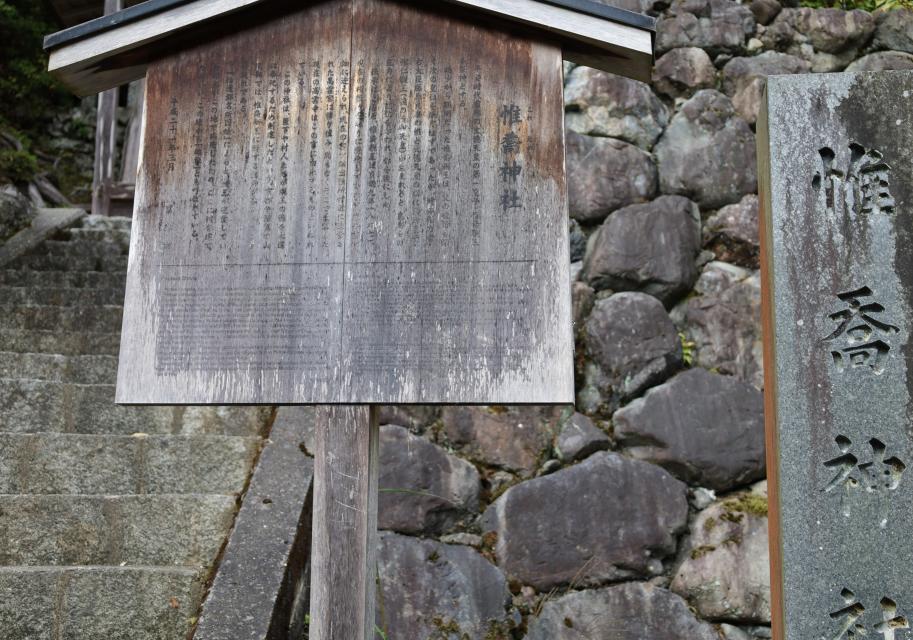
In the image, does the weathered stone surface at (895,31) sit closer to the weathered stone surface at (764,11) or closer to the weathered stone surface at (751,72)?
the weathered stone surface at (751,72)

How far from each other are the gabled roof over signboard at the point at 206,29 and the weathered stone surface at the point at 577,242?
2.42m

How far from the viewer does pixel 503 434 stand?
5008 mm

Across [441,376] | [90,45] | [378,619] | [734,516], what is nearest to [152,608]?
[378,619]

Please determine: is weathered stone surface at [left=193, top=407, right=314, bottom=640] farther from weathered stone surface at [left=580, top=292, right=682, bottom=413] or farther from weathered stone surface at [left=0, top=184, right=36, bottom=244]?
weathered stone surface at [left=0, top=184, right=36, bottom=244]

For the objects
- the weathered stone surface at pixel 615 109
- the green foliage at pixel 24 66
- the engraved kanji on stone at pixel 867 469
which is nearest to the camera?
the engraved kanji on stone at pixel 867 469

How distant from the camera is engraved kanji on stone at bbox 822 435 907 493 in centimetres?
307

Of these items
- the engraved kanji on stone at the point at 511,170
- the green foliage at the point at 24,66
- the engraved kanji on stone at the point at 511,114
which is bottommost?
the engraved kanji on stone at the point at 511,170

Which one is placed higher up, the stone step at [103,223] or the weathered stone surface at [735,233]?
the stone step at [103,223]

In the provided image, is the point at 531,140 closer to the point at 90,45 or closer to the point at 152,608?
the point at 90,45

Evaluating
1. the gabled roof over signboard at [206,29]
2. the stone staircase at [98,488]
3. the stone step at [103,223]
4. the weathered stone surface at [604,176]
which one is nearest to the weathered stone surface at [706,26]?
the weathered stone surface at [604,176]

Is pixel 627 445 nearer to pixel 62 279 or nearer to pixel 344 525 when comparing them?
pixel 344 525

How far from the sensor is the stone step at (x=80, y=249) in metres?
7.69

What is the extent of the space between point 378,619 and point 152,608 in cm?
128

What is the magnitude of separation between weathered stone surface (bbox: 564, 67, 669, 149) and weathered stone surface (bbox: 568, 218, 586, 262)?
0.76 meters
